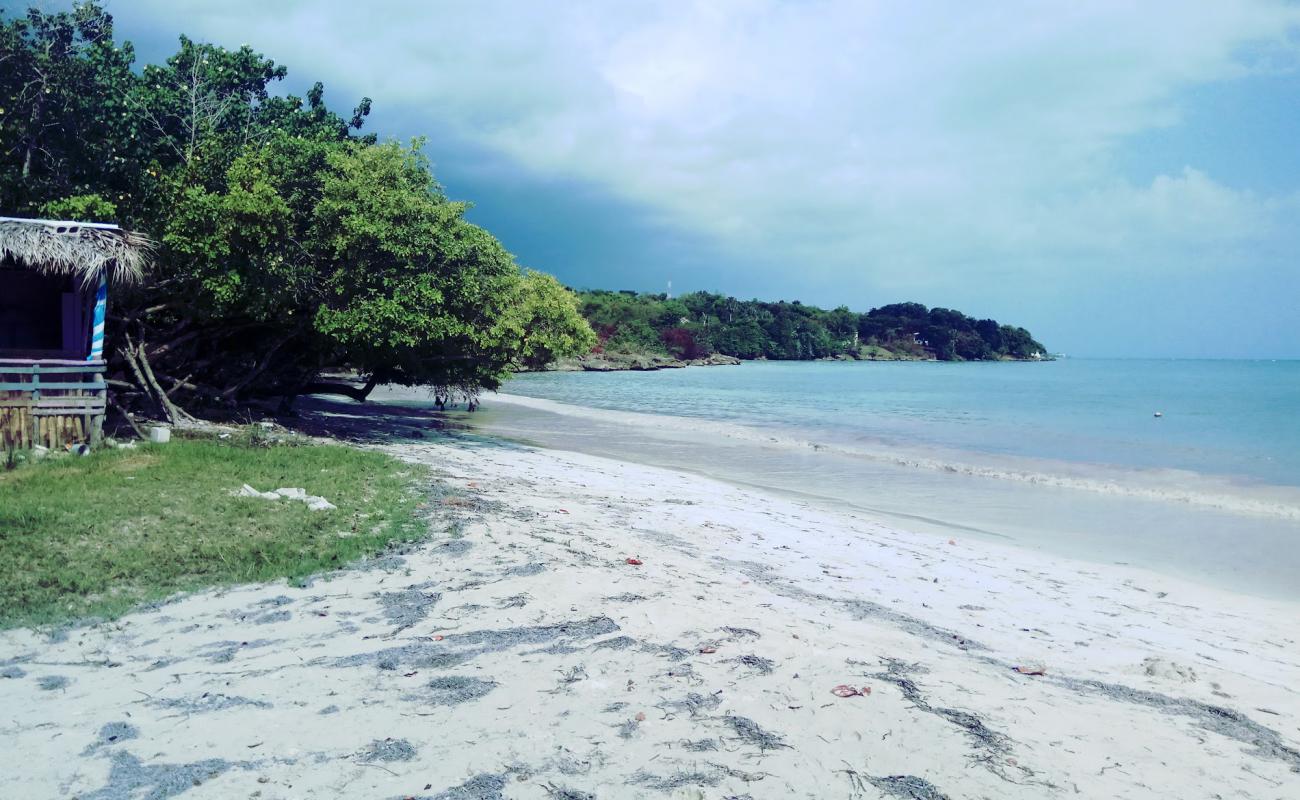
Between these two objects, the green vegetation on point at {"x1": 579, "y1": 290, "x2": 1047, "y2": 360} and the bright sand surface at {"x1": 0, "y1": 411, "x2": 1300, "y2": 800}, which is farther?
the green vegetation on point at {"x1": 579, "y1": 290, "x2": 1047, "y2": 360}

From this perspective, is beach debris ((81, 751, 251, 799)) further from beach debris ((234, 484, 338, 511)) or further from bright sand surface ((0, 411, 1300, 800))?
beach debris ((234, 484, 338, 511))

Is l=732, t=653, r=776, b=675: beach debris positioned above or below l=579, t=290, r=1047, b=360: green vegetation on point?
below

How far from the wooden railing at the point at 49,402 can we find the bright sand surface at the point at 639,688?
686 centimetres

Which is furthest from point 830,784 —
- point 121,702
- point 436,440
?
point 436,440

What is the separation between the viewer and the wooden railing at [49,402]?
36.5 ft

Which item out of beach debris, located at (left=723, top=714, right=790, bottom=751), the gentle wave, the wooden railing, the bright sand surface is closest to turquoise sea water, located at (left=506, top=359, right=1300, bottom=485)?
the gentle wave

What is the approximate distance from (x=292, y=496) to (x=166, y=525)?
1.59 m

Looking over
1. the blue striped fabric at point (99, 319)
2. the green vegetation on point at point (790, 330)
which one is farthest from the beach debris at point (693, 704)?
the green vegetation on point at point (790, 330)

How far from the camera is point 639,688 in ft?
17.0

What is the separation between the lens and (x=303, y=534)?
825cm

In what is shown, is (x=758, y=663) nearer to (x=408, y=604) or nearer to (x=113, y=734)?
(x=408, y=604)

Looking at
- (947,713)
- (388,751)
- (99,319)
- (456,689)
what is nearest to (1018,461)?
(947,713)

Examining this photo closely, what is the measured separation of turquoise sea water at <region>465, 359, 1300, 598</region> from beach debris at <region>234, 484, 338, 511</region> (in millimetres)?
8438

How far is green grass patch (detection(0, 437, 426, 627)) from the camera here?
6633 mm
